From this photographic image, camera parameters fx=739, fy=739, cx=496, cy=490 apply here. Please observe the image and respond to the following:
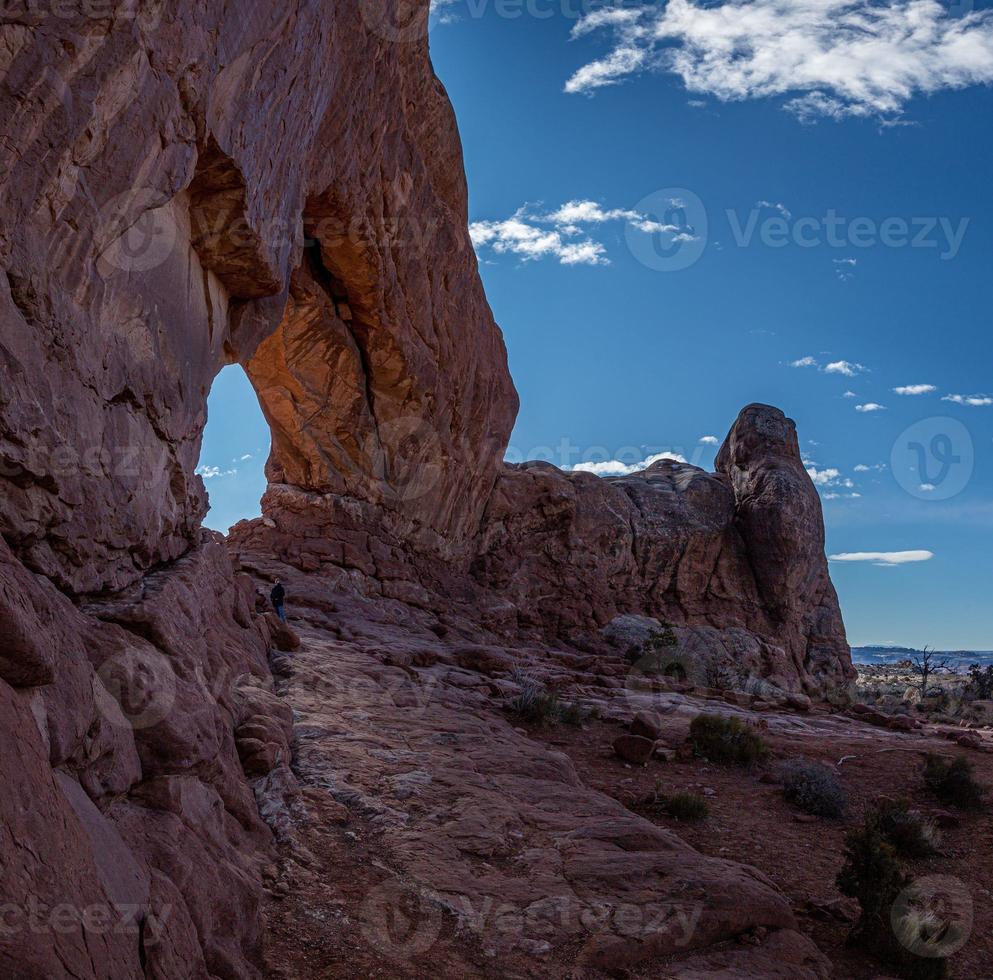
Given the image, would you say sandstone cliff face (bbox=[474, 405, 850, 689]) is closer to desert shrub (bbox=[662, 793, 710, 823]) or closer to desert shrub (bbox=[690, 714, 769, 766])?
desert shrub (bbox=[690, 714, 769, 766])

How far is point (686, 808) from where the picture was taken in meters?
8.53

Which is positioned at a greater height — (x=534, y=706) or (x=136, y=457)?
(x=136, y=457)

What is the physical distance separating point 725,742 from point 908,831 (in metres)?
2.93

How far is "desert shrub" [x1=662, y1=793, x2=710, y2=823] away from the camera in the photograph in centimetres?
849

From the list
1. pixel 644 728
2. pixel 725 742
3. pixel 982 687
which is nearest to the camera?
pixel 725 742

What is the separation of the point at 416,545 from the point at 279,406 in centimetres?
583

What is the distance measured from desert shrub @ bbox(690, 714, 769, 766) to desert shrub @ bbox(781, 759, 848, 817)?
37.1 inches

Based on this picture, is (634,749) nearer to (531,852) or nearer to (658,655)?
(531,852)

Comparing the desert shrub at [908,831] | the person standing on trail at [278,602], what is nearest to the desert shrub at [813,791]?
the desert shrub at [908,831]

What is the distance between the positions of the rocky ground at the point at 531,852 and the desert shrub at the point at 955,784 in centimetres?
34

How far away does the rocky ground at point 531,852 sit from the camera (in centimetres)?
492

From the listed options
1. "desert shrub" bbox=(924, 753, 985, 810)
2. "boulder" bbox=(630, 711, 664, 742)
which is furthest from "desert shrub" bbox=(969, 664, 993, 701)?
"boulder" bbox=(630, 711, 664, 742)

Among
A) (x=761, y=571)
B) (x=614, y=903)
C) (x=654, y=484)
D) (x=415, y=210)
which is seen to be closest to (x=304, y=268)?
(x=415, y=210)

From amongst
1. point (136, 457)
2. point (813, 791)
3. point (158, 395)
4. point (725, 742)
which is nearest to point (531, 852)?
point (136, 457)
